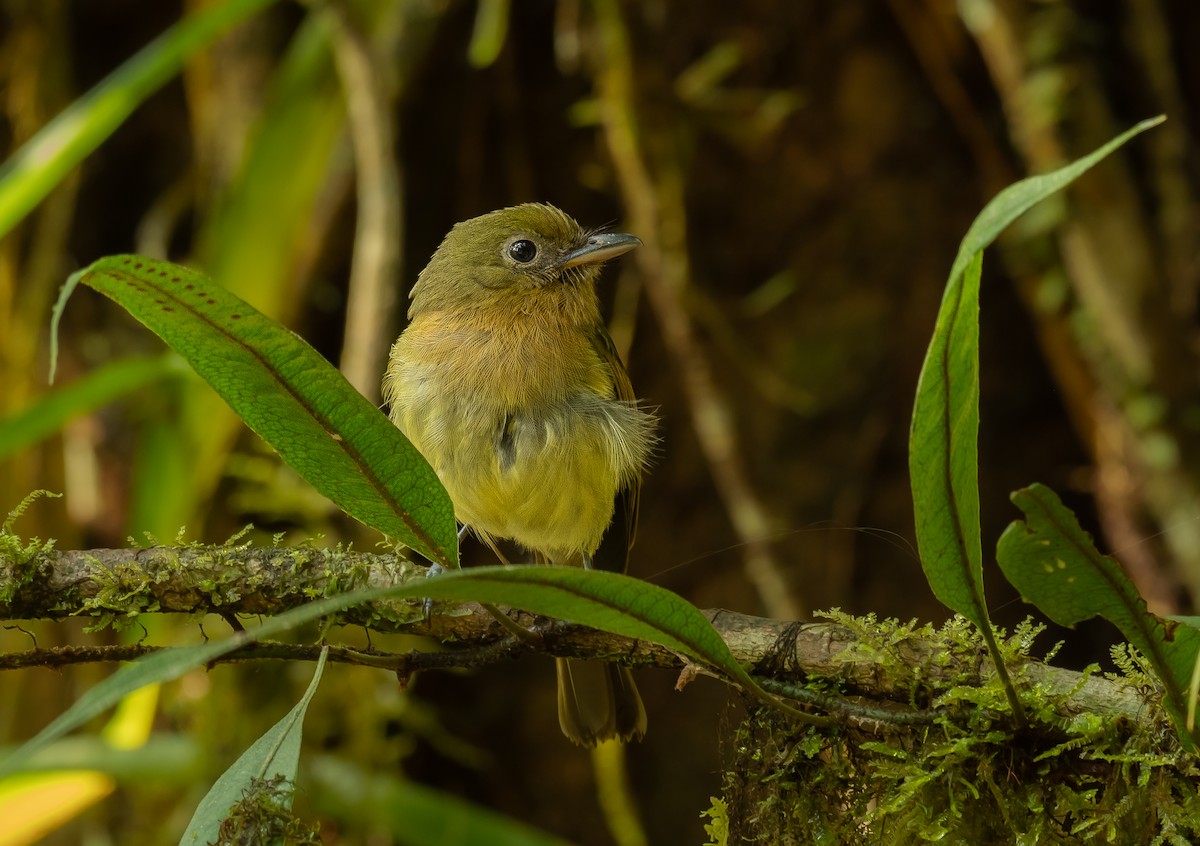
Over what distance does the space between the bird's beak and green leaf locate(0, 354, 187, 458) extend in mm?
1061

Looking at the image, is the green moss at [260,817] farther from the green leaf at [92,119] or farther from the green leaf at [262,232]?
the green leaf at [262,232]

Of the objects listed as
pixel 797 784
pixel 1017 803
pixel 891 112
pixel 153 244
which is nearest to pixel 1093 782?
pixel 1017 803

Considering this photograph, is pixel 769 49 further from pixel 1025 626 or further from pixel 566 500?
pixel 1025 626

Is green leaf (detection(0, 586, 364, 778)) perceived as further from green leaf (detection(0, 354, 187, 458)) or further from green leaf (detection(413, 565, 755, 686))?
green leaf (detection(0, 354, 187, 458))

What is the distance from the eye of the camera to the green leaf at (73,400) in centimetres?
289

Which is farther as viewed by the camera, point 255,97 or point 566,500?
point 255,97

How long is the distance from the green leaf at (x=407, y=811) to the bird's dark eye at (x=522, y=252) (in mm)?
1450

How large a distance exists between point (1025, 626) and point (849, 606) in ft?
10.2

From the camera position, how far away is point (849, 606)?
4512 mm

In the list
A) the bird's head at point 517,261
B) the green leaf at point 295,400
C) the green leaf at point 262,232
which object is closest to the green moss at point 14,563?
the green leaf at point 295,400

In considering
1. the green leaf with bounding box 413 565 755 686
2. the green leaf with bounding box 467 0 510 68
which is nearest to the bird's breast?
the green leaf with bounding box 413 565 755 686

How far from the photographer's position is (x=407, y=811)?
331cm

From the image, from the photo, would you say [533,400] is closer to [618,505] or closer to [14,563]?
[618,505]

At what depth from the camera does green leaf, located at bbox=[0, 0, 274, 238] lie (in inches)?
116
